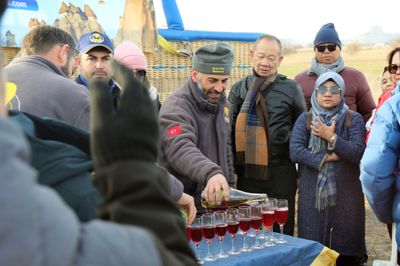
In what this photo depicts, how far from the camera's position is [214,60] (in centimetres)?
346

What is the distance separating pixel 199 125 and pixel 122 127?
102 inches

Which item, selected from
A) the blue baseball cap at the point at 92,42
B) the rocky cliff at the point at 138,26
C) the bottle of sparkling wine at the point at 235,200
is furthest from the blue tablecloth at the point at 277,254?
the rocky cliff at the point at 138,26

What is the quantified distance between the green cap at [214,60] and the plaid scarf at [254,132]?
1228mm

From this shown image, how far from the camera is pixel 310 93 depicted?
5020 mm

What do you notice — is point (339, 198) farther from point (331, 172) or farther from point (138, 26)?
point (138, 26)

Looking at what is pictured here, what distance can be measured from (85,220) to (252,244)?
6.43 feet

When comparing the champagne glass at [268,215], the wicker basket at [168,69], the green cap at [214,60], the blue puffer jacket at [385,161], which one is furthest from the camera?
the wicker basket at [168,69]

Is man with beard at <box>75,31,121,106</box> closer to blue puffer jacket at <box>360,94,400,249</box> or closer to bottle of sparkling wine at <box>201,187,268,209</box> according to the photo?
bottle of sparkling wine at <box>201,187,268,209</box>

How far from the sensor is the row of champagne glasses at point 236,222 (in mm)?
2590

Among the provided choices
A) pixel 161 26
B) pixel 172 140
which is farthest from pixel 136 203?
pixel 161 26

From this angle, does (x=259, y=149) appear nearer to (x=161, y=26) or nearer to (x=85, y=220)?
(x=161, y=26)

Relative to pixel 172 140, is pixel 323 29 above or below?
above

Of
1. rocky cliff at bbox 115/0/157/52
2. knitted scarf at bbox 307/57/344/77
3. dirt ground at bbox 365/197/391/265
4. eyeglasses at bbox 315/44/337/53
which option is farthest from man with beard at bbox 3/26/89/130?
dirt ground at bbox 365/197/391/265

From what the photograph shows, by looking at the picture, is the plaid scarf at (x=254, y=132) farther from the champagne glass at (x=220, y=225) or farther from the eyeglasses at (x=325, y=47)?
the champagne glass at (x=220, y=225)
